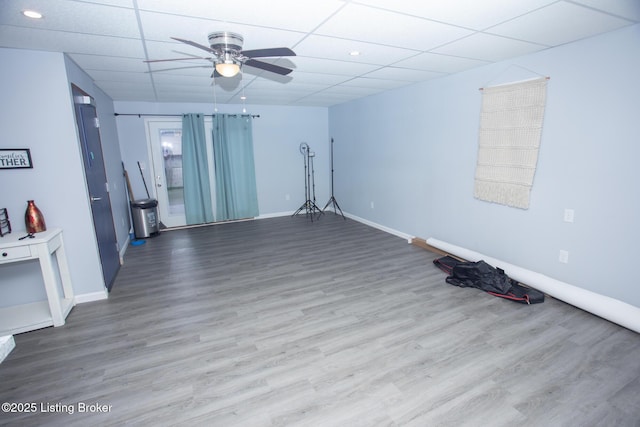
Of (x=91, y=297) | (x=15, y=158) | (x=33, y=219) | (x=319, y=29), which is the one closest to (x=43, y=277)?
(x=33, y=219)

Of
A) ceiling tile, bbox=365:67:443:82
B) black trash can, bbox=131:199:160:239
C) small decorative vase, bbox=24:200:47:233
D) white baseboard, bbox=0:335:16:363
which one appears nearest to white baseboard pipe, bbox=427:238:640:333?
ceiling tile, bbox=365:67:443:82

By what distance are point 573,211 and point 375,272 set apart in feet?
6.82

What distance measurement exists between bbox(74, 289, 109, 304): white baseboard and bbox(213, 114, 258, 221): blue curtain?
3.29 meters

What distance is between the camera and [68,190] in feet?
9.69

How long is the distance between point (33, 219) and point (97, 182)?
884mm

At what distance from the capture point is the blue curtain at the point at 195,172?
19.4 ft

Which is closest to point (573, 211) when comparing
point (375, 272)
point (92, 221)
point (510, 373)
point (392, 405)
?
point (510, 373)


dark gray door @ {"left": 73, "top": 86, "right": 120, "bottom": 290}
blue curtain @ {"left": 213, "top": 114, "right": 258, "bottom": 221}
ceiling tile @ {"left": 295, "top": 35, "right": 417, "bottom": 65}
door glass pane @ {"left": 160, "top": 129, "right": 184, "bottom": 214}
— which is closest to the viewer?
ceiling tile @ {"left": 295, "top": 35, "right": 417, "bottom": 65}

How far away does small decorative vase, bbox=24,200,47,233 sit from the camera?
2713 mm

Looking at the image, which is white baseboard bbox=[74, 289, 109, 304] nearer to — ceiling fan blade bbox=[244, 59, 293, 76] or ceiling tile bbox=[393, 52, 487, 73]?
ceiling fan blade bbox=[244, 59, 293, 76]

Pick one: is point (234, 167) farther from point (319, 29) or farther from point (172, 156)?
point (319, 29)

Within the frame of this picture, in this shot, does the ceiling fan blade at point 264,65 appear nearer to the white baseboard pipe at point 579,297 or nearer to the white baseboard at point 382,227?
the white baseboard pipe at point 579,297

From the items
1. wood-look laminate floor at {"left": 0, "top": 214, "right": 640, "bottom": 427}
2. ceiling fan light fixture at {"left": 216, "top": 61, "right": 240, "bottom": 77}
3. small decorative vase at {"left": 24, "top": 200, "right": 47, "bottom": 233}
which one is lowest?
wood-look laminate floor at {"left": 0, "top": 214, "right": 640, "bottom": 427}

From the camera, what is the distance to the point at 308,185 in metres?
7.19
